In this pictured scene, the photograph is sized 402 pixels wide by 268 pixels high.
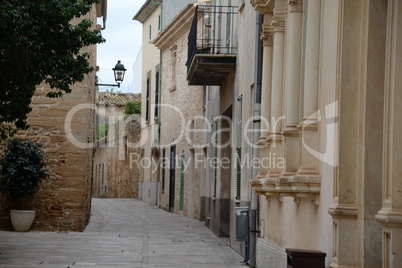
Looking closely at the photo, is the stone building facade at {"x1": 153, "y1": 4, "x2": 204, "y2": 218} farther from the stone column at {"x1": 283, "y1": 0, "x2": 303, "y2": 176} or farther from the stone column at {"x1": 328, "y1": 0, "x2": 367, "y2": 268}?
the stone column at {"x1": 328, "y1": 0, "x2": 367, "y2": 268}

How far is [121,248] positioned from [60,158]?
4263 mm

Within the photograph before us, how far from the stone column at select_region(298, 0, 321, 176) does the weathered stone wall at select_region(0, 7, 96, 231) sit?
10.8m

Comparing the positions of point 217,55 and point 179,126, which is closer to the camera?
point 217,55

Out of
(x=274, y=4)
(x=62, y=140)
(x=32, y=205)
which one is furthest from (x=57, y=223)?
(x=274, y=4)

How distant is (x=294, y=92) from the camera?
10047mm

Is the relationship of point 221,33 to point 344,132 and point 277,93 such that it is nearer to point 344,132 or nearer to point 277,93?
point 277,93

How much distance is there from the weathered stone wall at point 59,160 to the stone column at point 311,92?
35.5 ft

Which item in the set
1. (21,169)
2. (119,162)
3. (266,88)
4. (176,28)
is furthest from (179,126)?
(266,88)

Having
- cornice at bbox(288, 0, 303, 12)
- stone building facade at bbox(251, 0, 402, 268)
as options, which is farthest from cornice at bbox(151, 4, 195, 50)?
stone building facade at bbox(251, 0, 402, 268)

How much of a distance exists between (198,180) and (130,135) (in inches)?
666

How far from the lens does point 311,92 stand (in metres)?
9.02

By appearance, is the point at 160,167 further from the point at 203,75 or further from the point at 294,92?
the point at 294,92

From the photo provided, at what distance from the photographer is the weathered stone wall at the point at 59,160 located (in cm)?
1895

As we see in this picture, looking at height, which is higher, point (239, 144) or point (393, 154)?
point (239, 144)
